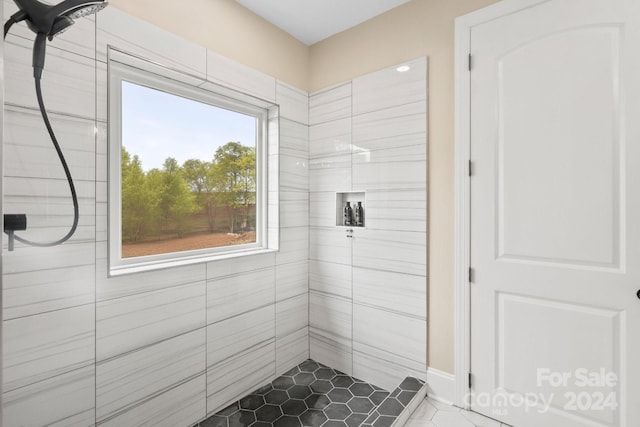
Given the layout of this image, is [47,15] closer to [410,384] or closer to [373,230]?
[373,230]

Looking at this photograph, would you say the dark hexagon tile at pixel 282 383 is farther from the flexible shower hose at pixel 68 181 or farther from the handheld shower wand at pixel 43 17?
the handheld shower wand at pixel 43 17

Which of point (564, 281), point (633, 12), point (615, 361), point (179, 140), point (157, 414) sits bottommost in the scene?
point (157, 414)

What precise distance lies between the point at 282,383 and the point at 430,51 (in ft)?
7.58

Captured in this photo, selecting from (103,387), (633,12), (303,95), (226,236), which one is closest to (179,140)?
(226,236)

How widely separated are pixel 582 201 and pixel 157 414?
2294 millimetres

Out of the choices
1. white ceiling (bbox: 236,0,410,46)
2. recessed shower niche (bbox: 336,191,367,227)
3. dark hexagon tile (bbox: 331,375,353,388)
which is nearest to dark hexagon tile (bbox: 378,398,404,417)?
dark hexagon tile (bbox: 331,375,353,388)

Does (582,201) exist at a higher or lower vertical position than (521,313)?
higher

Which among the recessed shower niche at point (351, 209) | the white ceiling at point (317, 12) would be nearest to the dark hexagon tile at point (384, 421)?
the recessed shower niche at point (351, 209)

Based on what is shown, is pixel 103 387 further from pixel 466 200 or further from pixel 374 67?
pixel 374 67

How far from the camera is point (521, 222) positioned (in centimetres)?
172

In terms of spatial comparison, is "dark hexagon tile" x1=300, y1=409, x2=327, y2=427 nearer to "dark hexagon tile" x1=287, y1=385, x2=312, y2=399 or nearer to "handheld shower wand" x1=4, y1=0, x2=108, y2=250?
"dark hexagon tile" x1=287, y1=385, x2=312, y2=399

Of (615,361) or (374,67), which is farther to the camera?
(374,67)

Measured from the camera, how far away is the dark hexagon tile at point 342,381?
2.25m

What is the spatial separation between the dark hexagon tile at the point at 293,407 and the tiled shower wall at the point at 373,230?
0.48 m
